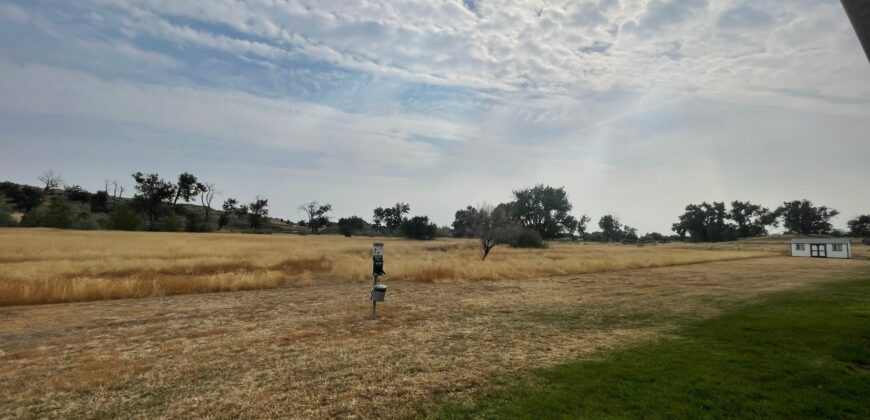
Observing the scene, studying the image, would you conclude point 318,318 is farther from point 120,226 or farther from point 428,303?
point 120,226

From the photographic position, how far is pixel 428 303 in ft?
43.1

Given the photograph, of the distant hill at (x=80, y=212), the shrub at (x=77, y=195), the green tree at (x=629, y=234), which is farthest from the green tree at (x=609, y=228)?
the shrub at (x=77, y=195)

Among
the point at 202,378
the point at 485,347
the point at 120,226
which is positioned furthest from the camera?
the point at 120,226

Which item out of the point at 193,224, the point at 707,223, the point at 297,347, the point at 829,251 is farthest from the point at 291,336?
the point at 707,223

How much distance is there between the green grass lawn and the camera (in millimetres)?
4906

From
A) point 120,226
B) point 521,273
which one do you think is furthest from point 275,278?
point 120,226

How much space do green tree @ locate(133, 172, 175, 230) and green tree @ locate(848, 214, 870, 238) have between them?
501ft

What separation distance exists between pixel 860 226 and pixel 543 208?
3061 inches

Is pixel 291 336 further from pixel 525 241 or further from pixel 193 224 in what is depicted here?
pixel 193 224

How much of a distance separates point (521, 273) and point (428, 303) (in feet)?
33.8

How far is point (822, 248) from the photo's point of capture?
44.0m

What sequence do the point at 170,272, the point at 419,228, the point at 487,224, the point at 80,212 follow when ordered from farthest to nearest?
1. the point at 419,228
2. the point at 80,212
3. the point at 487,224
4. the point at 170,272

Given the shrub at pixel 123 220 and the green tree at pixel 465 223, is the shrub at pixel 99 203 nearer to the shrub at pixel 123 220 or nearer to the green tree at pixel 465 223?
the shrub at pixel 123 220

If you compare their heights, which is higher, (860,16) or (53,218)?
(860,16)
